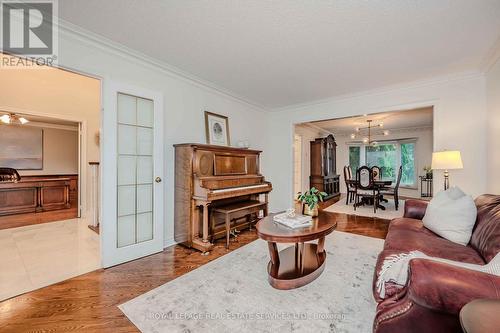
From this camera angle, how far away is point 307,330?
146cm

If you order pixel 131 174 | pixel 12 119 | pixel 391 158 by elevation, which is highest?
pixel 12 119

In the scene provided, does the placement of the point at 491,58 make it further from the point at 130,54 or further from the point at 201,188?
the point at 130,54

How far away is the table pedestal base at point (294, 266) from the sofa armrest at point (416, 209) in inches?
49.1

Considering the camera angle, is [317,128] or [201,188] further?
[317,128]

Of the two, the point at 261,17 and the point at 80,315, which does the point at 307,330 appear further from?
the point at 261,17

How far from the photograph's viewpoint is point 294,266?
2.20 meters

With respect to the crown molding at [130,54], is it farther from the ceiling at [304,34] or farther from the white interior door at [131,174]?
the white interior door at [131,174]

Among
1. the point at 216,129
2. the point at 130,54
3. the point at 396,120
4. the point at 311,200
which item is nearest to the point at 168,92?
the point at 130,54

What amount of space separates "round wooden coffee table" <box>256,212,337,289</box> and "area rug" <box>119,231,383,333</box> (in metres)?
0.08

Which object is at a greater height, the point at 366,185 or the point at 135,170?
the point at 135,170

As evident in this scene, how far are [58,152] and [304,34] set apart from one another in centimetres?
670

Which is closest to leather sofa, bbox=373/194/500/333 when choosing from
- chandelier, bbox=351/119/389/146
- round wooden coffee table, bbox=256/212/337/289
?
round wooden coffee table, bbox=256/212/337/289

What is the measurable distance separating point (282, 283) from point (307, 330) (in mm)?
476

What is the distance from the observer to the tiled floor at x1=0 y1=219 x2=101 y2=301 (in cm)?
210
